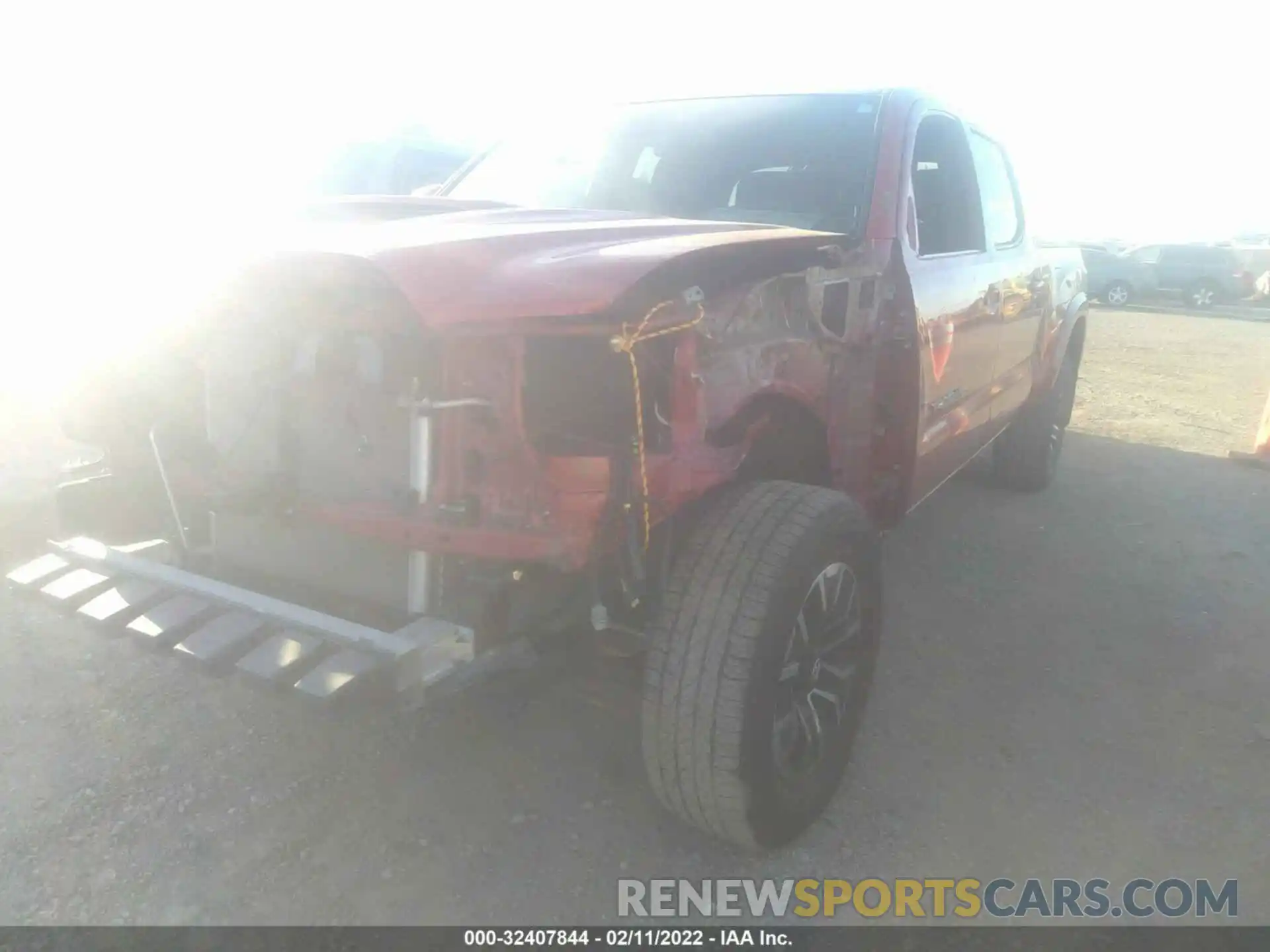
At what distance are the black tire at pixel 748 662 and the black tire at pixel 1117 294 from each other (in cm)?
2316

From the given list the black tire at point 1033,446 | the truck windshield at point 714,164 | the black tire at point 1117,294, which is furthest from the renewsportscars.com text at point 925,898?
the black tire at point 1117,294

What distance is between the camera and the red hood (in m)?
1.90

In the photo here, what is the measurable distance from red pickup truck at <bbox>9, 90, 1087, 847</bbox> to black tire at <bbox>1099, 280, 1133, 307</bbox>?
74.0 feet

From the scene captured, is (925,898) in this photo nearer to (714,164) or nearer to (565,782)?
(565,782)

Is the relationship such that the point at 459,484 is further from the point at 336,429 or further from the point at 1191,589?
the point at 1191,589

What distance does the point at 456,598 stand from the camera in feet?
7.07

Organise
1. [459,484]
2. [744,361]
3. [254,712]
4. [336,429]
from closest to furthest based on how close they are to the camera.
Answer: [459,484], [336,429], [744,361], [254,712]

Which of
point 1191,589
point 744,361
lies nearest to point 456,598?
point 744,361

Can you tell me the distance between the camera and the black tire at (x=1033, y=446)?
18.2ft

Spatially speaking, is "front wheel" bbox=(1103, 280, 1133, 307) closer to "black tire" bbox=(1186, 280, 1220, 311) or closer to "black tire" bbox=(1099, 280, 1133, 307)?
"black tire" bbox=(1099, 280, 1133, 307)

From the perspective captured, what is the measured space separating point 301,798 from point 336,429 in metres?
1.03

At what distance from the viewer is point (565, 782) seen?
107 inches

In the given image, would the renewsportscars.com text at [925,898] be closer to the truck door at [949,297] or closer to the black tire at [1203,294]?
the truck door at [949,297]

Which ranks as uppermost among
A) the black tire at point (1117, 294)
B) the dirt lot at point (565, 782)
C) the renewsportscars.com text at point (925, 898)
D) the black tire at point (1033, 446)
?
the black tire at point (1117, 294)
